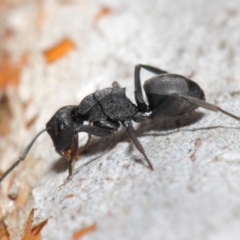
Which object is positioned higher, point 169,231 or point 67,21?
point 67,21

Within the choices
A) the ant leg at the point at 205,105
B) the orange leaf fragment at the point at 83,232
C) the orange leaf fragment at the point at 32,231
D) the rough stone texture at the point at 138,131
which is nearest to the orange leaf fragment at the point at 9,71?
the rough stone texture at the point at 138,131

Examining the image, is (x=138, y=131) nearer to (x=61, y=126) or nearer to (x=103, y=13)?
(x=61, y=126)

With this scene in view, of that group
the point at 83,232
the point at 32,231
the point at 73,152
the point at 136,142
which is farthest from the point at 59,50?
the point at 83,232

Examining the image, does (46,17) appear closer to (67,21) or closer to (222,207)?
(67,21)

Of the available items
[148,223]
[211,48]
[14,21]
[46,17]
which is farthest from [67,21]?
[148,223]

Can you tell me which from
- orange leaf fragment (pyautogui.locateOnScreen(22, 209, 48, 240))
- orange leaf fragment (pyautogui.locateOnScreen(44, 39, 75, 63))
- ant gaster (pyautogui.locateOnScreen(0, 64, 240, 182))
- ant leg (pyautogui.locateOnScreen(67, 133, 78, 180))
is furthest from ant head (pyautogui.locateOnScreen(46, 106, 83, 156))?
orange leaf fragment (pyautogui.locateOnScreen(44, 39, 75, 63))

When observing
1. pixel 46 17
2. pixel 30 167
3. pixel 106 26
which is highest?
pixel 46 17

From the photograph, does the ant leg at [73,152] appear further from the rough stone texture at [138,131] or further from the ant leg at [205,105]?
the ant leg at [205,105]

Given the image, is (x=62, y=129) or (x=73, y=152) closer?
(x=73, y=152)
